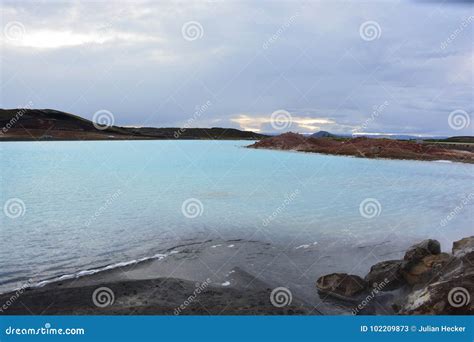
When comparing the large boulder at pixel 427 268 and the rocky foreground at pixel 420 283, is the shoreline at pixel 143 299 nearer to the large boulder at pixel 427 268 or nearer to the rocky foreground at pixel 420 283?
the rocky foreground at pixel 420 283

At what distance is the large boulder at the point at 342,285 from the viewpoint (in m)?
13.7

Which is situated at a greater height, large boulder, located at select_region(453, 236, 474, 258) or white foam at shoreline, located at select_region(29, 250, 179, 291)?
white foam at shoreline, located at select_region(29, 250, 179, 291)

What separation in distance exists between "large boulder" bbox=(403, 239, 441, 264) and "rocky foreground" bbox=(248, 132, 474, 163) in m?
90.3

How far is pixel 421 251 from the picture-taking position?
15773 mm

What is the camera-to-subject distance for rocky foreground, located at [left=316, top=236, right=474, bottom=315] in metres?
11.3

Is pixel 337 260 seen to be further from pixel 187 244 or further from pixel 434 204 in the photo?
pixel 434 204

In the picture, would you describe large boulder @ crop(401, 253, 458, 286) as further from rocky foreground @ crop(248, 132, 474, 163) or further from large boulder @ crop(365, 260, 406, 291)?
rocky foreground @ crop(248, 132, 474, 163)

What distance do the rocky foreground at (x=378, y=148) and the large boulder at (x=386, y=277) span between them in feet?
304

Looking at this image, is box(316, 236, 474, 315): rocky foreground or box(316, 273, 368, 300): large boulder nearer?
box(316, 236, 474, 315): rocky foreground

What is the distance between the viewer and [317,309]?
41.2ft

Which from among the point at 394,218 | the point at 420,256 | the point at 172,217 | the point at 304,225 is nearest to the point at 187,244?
the point at 172,217

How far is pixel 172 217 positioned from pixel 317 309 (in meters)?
14.9

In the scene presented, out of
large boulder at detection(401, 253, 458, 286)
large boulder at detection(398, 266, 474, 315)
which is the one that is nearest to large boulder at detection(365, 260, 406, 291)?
large boulder at detection(401, 253, 458, 286)

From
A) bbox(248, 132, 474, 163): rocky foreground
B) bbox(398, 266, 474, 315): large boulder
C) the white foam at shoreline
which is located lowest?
bbox(398, 266, 474, 315): large boulder
